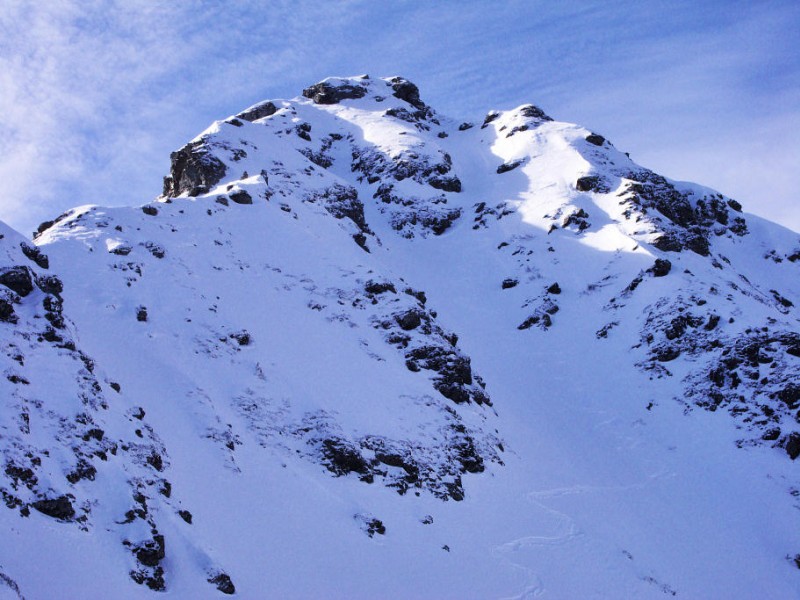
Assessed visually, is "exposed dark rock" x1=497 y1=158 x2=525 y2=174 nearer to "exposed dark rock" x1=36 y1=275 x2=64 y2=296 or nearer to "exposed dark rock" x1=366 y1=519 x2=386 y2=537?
"exposed dark rock" x1=366 y1=519 x2=386 y2=537

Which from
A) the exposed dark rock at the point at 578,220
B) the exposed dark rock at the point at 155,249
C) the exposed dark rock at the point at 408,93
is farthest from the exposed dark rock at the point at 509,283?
the exposed dark rock at the point at 408,93

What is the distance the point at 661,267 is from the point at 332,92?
2489 inches

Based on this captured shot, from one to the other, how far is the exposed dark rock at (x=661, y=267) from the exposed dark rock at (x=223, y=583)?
34.6 meters

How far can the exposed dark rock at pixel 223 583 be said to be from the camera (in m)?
14.1

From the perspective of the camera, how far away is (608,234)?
4822 centimetres

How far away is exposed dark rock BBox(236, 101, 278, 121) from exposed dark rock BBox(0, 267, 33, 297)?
212ft

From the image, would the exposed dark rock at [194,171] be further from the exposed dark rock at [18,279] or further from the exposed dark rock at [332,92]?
the exposed dark rock at [332,92]

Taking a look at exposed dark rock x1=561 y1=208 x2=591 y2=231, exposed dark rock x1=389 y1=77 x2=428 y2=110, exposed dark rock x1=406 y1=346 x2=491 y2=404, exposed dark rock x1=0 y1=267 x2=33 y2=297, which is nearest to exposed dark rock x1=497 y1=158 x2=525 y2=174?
exposed dark rock x1=561 y1=208 x2=591 y2=231

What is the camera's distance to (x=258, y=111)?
265 ft

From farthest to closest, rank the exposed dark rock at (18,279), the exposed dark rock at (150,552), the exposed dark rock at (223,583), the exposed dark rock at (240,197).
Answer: the exposed dark rock at (240,197)
the exposed dark rock at (18,279)
the exposed dark rock at (223,583)
the exposed dark rock at (150,552)

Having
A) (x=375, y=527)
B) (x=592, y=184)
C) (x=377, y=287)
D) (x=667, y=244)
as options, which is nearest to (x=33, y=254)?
(x=375, y=527)

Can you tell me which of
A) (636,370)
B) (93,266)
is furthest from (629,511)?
(93,266)

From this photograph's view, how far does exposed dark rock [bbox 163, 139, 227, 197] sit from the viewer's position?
4647 cm

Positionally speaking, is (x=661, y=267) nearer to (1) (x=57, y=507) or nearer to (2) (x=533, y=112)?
(1) (x=57, y=507)
